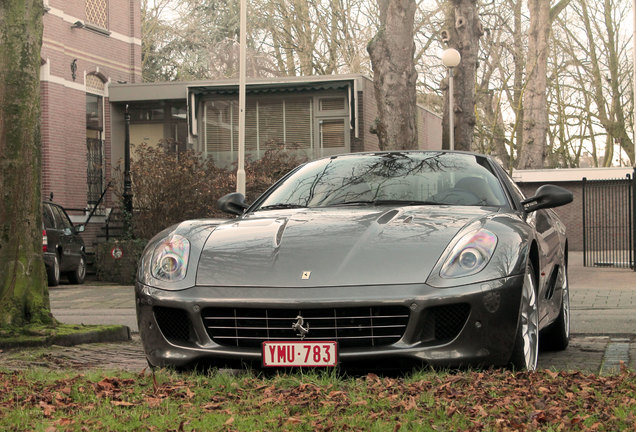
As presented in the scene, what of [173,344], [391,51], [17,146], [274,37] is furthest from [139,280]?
[274,37]

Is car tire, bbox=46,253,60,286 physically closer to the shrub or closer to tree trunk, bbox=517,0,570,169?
the shrub

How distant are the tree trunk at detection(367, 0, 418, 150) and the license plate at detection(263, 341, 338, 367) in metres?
13.4

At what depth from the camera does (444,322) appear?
5.12m

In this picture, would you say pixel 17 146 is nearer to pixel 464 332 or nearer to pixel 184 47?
pixel 464 332

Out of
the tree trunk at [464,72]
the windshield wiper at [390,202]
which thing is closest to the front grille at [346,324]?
the windshield wiper at [390,202]

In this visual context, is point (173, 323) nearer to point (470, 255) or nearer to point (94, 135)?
point (470, 255)

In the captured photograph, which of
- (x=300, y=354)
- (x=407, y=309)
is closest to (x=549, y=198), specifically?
(x=407, y=309)

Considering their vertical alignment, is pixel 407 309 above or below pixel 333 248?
below

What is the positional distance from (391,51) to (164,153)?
5.41 meters

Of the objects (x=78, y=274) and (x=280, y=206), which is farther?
(x=78, y=274)

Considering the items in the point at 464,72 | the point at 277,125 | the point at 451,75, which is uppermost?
the point at 464,72

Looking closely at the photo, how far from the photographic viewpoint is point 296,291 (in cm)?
511

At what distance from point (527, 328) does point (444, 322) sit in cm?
72

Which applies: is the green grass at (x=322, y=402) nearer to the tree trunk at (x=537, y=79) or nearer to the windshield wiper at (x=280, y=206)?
the windshield wiper at (x=280, y=206)
